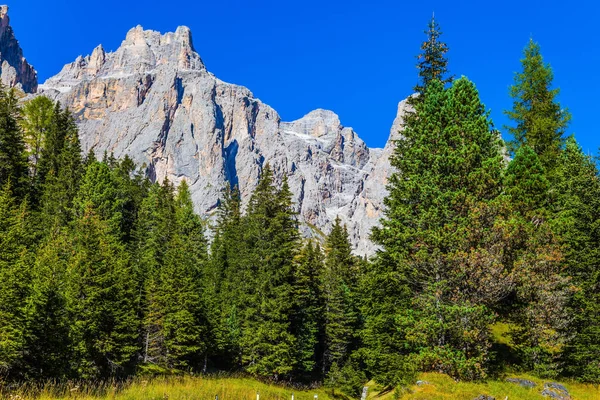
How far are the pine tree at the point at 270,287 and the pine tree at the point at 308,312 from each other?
2.28m

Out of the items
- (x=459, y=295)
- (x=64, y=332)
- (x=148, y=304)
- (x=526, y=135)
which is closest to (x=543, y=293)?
(x=459, y=295)

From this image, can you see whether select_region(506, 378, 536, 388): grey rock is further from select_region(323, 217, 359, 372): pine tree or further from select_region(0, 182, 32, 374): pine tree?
select_region(323, 217, 359, 372): pine tree

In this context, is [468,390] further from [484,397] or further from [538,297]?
[538,297]

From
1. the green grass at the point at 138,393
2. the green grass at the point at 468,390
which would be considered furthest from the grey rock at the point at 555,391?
the green grass at the point at 138,393

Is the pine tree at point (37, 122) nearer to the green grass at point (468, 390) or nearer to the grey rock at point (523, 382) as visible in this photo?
the green grass at point (468, 390)

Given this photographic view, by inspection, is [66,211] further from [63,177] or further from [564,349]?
[564,349]

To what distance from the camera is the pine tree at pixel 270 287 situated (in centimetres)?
3791

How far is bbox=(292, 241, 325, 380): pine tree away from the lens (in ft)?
145

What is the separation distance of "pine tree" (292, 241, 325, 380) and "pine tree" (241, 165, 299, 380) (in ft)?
7.49

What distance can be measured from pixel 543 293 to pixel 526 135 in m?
22.2

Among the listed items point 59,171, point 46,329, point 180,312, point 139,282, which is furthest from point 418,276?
point 59,171

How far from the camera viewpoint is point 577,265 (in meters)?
24.5

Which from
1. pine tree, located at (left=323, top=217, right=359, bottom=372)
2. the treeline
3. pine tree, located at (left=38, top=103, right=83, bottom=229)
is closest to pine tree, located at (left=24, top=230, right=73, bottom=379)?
the treeline

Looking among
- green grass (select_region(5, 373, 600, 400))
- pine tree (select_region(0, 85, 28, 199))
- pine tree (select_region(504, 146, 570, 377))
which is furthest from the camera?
pine tree (select_region(0, 85, 28, 199))
